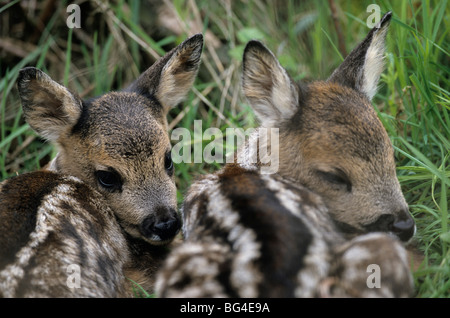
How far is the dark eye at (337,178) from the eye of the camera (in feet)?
14.5

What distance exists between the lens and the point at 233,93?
7703 mm

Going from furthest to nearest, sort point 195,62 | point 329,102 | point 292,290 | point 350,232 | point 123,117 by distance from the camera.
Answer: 1. point 195,62
2. point 123,117
3. point 329,102
4. point 350,232
5. point 292,290

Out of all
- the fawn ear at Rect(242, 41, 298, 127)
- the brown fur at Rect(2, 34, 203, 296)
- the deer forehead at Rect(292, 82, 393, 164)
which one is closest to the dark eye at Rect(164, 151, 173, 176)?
the brown fur at Rect(2, 34, 203, 296)

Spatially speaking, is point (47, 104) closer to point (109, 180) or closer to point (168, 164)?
point (109, 180)

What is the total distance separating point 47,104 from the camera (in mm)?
5270

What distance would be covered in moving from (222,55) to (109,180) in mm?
3658

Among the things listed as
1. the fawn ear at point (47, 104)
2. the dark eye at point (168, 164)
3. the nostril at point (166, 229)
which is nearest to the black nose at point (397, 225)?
the nostril at point (166, 229)

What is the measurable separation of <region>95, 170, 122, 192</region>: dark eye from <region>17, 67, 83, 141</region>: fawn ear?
568 millimetres

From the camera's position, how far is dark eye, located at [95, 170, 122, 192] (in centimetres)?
493

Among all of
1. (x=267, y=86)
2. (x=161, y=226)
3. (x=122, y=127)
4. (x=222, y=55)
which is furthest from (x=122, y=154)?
(x=222, y=55)

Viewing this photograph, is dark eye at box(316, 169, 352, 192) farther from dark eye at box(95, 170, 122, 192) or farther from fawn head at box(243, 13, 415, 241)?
dark eye at box(95, 170, 122, 192)
